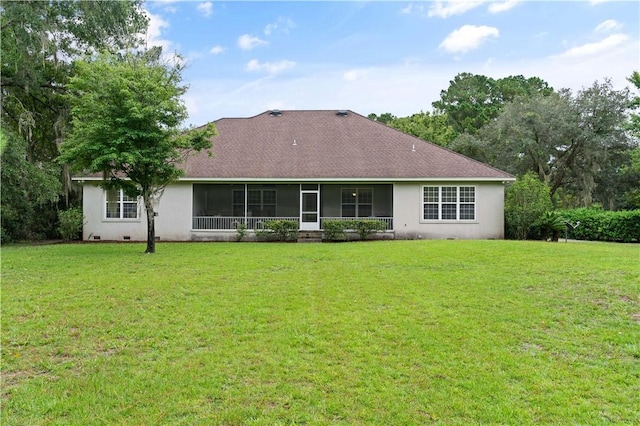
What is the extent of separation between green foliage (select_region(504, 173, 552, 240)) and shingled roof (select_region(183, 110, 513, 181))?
30.8 inches

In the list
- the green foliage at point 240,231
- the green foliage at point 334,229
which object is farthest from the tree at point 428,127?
the green foliage at point 240,231

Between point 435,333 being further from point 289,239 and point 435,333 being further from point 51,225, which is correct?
point 51,225

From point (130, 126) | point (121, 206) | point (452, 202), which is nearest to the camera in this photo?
point (130, 126)

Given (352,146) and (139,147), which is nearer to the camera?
(139,147)

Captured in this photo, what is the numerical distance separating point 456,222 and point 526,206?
9.20 ft

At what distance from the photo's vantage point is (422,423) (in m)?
2.96

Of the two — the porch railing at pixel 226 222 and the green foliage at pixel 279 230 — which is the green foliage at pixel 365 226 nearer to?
the porch railing at pixel 226 222

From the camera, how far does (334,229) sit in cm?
1659

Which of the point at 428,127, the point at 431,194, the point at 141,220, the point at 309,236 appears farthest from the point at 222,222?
the point at 428,127

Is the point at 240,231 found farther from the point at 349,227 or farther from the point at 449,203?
the point at 449,203

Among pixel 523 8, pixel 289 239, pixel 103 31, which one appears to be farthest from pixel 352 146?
pixel 103 31

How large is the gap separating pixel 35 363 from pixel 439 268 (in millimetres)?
7498

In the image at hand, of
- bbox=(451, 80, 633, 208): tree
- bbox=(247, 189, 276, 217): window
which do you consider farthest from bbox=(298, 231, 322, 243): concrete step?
bbox=(451, 80, 633, 208): tree

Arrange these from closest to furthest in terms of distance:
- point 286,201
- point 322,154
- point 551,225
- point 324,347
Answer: point 324,347 → point 551,225 → point 322,154 → point 286,201
